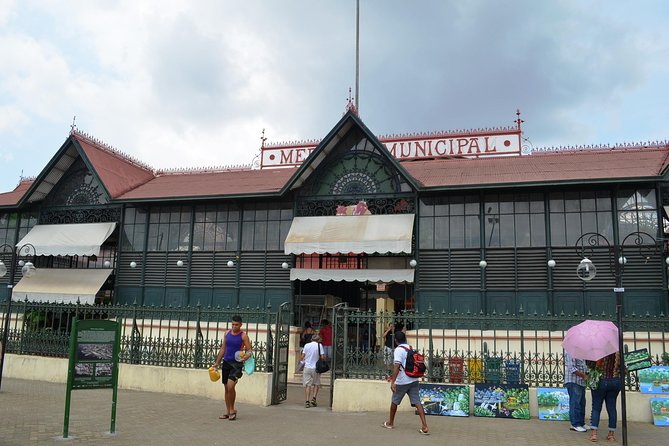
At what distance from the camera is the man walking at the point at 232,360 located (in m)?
9.61

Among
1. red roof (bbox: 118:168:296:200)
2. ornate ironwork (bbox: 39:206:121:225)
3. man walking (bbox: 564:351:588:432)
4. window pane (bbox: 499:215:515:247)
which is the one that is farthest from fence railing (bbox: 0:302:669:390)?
ornate ironwork (bbox: 39:206:121:225)

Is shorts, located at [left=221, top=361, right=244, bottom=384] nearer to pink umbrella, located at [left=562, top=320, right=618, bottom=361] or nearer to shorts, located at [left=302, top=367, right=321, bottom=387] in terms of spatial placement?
shorts, located at [left=302, top=367, right=321, bottom=387]

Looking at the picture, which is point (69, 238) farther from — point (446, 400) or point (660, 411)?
point (660, 411)

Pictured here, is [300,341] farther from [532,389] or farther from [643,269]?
[643,269]

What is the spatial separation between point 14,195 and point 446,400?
19777 millimetres

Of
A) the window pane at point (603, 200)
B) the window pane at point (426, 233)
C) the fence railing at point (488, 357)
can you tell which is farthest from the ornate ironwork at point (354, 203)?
the fence railing at point (488, 357)

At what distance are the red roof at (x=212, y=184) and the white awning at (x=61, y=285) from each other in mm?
2930

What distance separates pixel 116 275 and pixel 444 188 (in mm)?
11444

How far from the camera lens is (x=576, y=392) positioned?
8.98 m

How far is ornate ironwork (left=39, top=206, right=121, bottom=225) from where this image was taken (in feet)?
66.7

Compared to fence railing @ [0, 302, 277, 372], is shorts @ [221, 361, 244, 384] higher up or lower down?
lower down

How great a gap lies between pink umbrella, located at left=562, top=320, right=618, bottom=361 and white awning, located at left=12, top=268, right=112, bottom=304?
15.5 m

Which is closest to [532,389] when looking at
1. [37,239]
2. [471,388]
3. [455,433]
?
[471,388]

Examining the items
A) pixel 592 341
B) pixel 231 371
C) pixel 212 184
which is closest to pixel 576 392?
pixel 592 341
